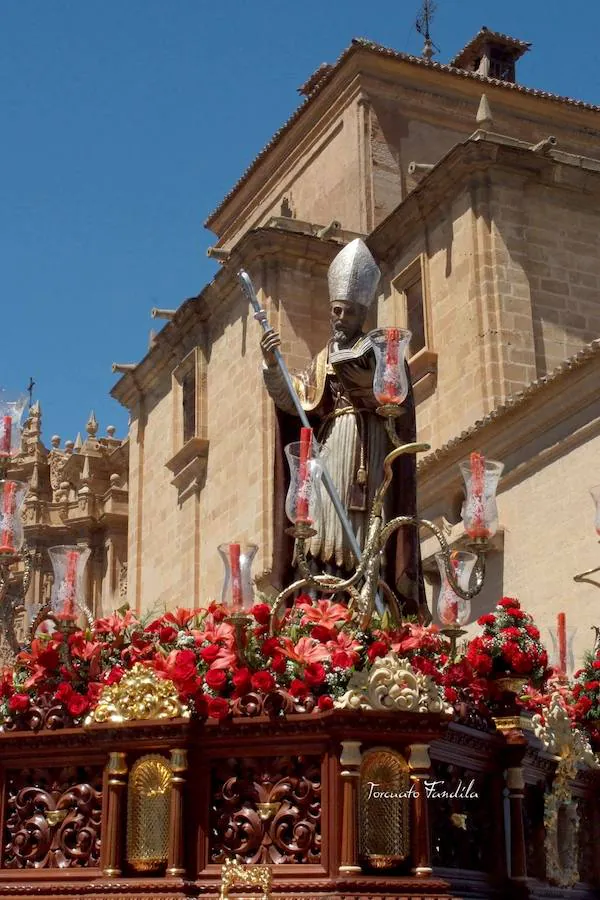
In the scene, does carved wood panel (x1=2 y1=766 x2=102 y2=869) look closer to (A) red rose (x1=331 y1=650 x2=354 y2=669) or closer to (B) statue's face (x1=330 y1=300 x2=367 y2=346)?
(A) red rose (x1=331 y1=650 x2=354 y2=669)

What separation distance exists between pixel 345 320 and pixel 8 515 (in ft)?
8.28

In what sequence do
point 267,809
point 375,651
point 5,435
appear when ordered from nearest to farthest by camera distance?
point 267,809 → point 375,651 → point 5,435

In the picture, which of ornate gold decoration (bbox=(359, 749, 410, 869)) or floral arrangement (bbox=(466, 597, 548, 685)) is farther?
floral arrangement (bbox=(466, 597, 548, 685))

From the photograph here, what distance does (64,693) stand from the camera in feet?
26.0

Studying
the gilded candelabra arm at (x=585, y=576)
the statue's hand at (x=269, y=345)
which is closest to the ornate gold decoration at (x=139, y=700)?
the statue's hand at (x=269, y=345)

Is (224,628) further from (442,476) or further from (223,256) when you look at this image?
(223,256)

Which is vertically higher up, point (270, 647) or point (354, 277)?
point (354, 277)

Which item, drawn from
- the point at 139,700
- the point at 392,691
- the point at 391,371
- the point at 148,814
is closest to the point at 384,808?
the point at 392,691

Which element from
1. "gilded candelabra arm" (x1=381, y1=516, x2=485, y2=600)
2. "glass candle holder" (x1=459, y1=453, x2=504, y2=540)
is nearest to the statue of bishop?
"gilded candelabra arm" (x1=381, y1=516, x2=485, y2=600)

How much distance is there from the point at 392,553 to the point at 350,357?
1.26 m

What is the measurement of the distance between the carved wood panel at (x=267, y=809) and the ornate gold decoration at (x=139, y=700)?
1.23 feet

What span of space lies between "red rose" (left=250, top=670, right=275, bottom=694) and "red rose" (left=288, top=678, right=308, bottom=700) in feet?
0.42

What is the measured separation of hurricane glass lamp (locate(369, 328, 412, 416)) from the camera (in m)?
8.16

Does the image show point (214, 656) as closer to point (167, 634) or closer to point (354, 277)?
point (167, 634)
